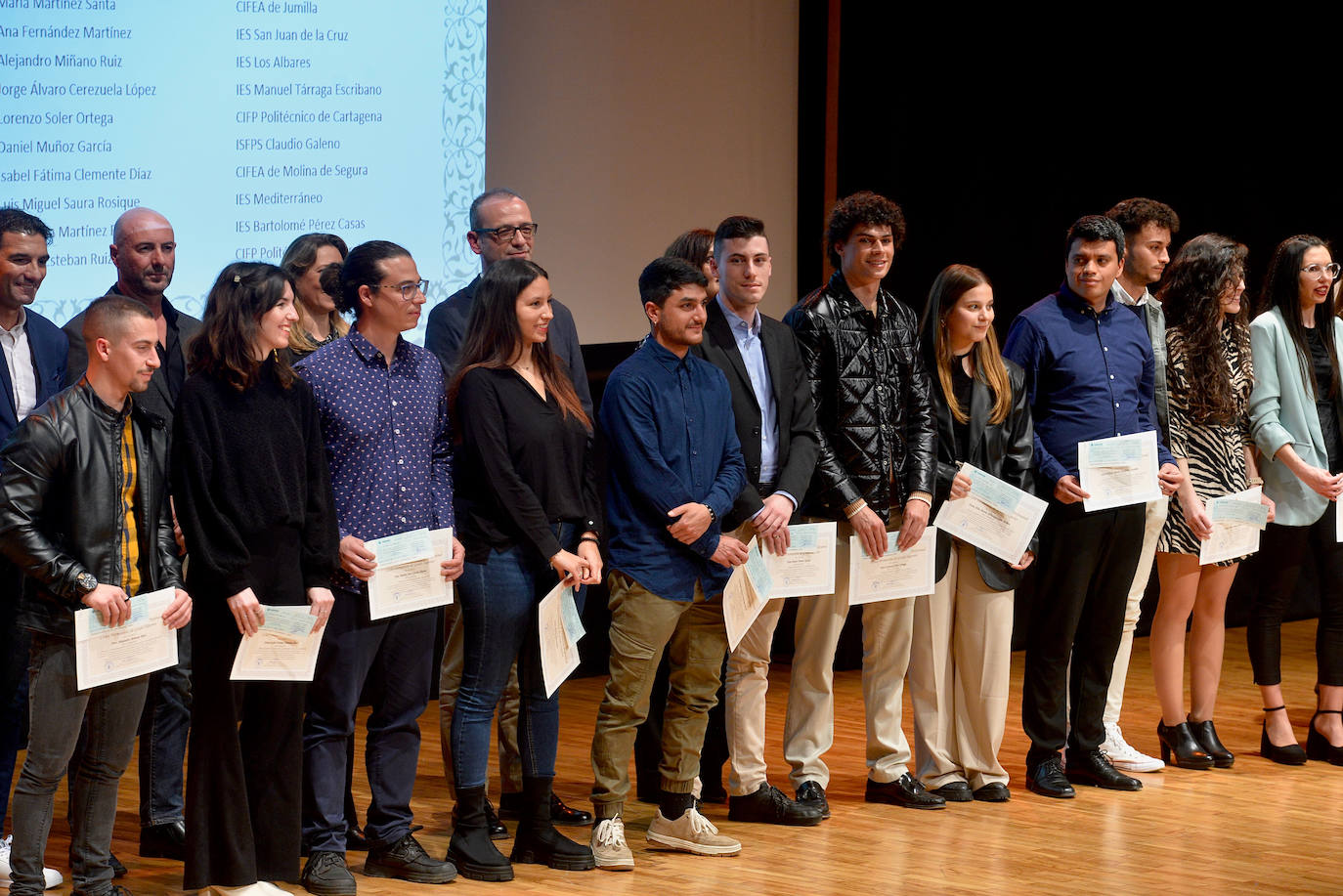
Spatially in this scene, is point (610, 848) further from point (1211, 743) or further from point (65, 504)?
point (1211, 743)

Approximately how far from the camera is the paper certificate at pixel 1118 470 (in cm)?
472

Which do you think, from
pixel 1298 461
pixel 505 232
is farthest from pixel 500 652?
pixel 1298 461

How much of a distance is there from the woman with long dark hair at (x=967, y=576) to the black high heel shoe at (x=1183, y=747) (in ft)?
2.53

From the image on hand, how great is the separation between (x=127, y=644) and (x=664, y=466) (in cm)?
130

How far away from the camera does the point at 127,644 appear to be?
3.45m

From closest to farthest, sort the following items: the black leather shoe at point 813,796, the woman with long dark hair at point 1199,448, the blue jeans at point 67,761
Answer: the blue jeans at point 67,761 < the black leather shoe at point 813,796 < the woman with long dark hair at point 1199,448

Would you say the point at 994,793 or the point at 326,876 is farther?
the point at 994,793

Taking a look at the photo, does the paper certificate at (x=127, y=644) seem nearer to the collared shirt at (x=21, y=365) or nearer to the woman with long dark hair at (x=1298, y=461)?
the collared shirt at (x=21, y=365)

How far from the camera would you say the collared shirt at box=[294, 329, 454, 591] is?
3771 millimetres

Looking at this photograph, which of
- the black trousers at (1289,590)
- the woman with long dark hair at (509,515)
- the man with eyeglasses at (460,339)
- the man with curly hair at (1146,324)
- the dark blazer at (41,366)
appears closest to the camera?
the woman with long dark hair at (509,515)

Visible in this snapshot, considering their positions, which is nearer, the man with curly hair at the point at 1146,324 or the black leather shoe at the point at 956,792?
the black leather shoe at the point at 956,792

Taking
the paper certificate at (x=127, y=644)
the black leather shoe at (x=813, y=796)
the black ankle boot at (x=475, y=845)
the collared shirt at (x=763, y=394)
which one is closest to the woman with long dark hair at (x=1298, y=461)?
the black leather shoe at (x=813, y=796)

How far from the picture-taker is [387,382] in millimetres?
3832

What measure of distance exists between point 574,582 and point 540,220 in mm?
2924
